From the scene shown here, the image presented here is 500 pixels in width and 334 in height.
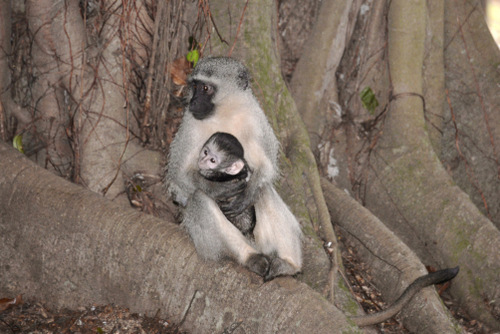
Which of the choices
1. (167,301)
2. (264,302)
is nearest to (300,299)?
(264,302)

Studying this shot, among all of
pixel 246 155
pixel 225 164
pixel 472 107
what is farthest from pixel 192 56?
pixel 472 107

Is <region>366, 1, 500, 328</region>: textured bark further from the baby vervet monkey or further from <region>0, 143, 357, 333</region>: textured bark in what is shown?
<region>0, 143, 357, 333</region>: textured bark

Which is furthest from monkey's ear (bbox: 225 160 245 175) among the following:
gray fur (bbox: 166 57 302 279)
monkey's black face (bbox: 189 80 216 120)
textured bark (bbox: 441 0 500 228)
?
textured bark (bbox: 441 0 500 228)

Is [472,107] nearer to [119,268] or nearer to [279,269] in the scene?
[279,269]

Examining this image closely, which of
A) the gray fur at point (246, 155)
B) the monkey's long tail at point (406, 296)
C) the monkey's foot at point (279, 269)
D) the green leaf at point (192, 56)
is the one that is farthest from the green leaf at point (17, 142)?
the monkey's long tail at point (406, 296)

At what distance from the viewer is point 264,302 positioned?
10.1 feet

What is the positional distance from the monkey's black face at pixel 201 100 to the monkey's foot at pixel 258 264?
3.41ft

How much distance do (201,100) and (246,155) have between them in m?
0.50

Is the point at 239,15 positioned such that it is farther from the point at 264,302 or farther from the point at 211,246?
the point at 264,302

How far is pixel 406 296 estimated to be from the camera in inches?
148

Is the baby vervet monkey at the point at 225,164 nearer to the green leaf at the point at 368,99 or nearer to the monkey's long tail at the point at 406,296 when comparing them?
the monkey's long tail at the point at 406,296

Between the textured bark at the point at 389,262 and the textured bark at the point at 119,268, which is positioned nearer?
the textured bark at the point at 119,268

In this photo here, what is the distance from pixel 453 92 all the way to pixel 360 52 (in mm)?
1106

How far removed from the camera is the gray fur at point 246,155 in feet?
11.8
